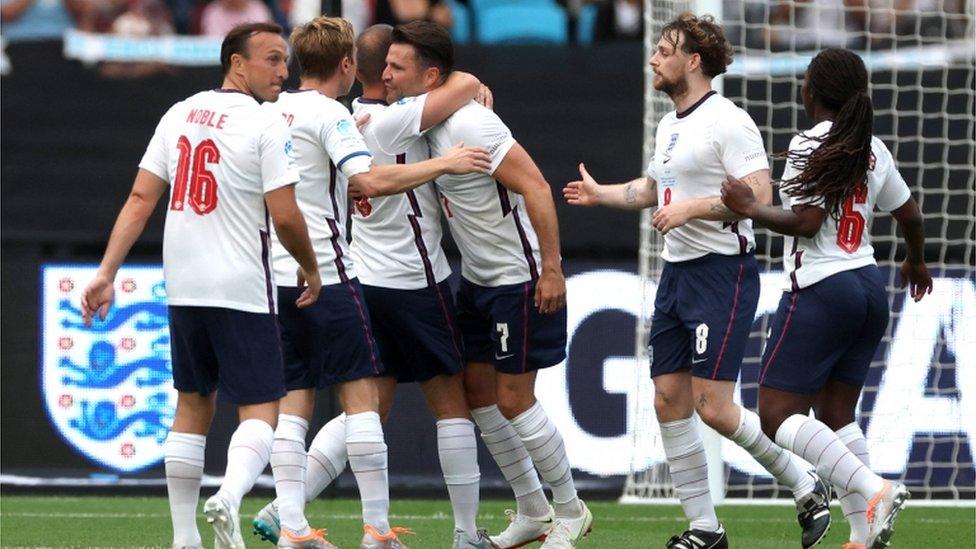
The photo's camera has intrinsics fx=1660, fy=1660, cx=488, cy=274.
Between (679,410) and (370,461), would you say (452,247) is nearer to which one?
(679,410)

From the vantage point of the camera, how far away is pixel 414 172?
19.5 feet

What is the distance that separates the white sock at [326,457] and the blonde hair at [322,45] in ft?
4.68

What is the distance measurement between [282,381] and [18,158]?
4228 millimetres

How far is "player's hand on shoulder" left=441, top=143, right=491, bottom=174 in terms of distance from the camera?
6000 mm

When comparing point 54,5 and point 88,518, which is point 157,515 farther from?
point 54,5

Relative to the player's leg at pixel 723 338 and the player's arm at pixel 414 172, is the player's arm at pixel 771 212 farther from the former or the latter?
the player's arm at pixel 414 172

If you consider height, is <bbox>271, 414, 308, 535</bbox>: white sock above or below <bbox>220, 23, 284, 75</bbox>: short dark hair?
below

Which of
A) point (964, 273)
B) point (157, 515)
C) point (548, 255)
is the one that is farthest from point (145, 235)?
point (964, 273)

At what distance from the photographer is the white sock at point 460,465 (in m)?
6.61

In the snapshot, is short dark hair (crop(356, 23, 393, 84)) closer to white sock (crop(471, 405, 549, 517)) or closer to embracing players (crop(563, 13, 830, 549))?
embracing players (crop(563, 13, 830, 549))

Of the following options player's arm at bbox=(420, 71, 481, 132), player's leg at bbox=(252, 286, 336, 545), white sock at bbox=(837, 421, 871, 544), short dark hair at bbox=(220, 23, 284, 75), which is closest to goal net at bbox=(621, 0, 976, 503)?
white sock at bbox=(837, 421, 871, 544)

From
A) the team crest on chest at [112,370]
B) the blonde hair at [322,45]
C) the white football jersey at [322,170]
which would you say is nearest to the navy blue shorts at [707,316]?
the white football jersey at [322,170]

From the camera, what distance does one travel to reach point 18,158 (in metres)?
9.32

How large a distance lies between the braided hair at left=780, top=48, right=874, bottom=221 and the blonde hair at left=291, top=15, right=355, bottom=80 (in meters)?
1.72
